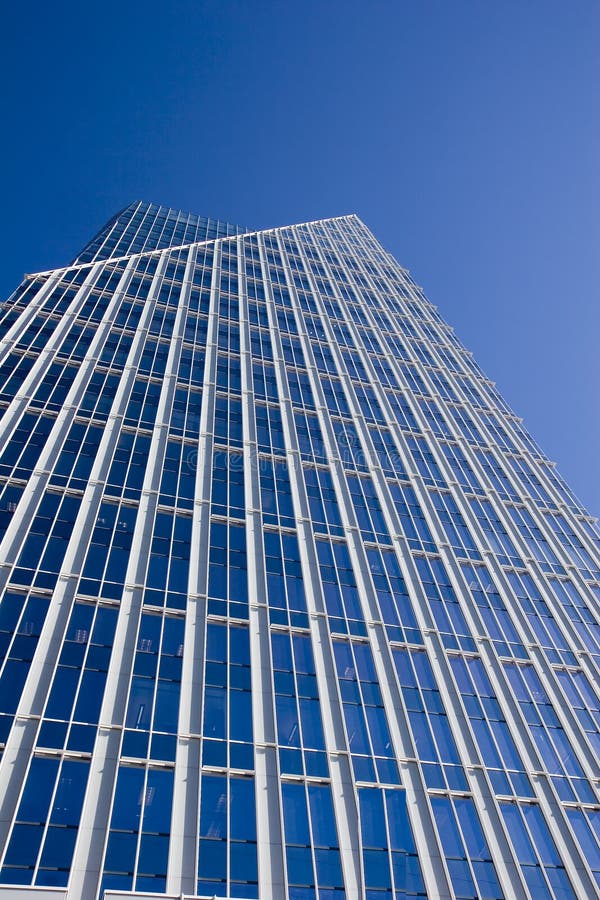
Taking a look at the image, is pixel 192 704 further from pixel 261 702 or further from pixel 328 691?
pixel 328 691

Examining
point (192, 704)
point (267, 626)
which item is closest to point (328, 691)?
point (267, 626)

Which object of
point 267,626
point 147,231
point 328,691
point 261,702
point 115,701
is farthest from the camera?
point 147,231

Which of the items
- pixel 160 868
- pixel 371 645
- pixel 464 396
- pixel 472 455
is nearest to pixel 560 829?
pixel 371 645

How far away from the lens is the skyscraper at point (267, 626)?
2145cm

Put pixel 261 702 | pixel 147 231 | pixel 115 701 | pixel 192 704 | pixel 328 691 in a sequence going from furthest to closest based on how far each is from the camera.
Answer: pixel 147 231 → pixel 328 691 → pixel 261 702 → pixel 192 704 → pixel 115 701

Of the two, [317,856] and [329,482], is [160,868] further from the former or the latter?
[329,482]

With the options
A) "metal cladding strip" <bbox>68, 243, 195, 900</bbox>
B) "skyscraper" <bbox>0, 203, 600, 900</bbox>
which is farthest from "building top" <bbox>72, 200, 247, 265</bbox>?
"metal cladding strip" <bbox>68, 243, 195, 900</bbox>

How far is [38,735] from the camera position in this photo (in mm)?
21578

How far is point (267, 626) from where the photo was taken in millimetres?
28906

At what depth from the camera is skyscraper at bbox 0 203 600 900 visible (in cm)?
2145

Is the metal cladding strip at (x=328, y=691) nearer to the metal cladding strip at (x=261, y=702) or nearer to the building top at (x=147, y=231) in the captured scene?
the metal cladding strip at (x=261, y=702)

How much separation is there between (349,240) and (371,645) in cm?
6999

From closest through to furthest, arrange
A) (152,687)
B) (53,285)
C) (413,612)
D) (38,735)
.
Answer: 1. (38,735)
2. (152,687)
3. (413,612)
4. (53,285)

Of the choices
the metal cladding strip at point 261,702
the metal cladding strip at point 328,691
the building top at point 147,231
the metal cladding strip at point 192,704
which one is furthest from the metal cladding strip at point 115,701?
the building top at point 147,231
